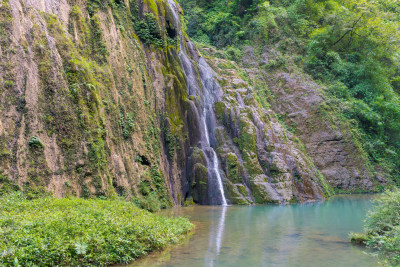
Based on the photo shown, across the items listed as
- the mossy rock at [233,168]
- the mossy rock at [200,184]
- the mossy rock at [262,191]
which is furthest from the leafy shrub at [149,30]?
the mossy rock at [262,191]

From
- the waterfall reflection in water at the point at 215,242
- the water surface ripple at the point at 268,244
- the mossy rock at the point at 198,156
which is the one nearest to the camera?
the water surface ripple at the point at 268,244

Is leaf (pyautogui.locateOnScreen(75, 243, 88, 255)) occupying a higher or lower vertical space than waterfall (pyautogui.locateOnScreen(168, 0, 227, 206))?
lower

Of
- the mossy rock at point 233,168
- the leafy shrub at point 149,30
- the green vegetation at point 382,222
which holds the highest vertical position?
the leafy shrub at point 149,30

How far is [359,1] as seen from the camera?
132ft

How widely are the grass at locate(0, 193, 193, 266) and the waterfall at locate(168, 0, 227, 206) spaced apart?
13.2 meters

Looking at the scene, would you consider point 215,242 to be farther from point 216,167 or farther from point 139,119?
point 216,167

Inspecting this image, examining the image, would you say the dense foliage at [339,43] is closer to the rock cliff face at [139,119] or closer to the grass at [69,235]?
the rock cliff face at [139,119]

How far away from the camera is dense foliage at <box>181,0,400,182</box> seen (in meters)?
35.8

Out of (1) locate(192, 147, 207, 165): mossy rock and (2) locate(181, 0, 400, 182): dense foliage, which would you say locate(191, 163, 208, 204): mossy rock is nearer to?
(1) locate(192, 147, 207, 165): mossy rock

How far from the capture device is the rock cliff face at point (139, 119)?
11.7 m

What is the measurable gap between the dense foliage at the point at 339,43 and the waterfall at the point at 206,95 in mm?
12591

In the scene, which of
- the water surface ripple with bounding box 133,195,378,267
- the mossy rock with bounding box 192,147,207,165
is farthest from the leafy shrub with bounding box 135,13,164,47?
the water surface ripple with bounding box 133,195,378,267

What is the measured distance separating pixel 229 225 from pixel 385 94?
3220 centimetres

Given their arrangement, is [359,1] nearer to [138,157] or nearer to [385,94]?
[385,94]
